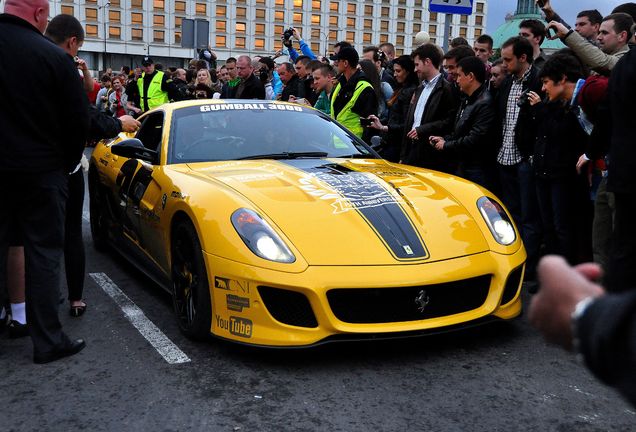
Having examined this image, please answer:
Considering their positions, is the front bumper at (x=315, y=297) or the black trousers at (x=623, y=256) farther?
the front bumper at (x=315, y=297)

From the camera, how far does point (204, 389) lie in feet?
10.6

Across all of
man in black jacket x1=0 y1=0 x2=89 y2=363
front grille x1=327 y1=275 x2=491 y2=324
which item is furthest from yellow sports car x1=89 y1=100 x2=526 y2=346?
man in black jacket x1=0 y1=0 x2=89 y2=363

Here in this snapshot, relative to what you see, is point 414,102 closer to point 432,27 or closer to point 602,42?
point 602,42

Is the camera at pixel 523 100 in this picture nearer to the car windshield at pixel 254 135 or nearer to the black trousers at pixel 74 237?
the car windshield at pixel 254 135

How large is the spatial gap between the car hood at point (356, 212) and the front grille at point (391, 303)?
0.54 ft

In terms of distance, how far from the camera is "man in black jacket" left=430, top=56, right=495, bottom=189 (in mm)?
5996

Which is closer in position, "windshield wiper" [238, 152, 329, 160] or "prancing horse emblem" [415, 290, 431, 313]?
"prancing horse emblem" [415, 290, 431, 313]

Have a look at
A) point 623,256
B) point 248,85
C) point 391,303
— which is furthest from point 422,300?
point 248,85

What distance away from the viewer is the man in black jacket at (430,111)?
Answer: 6.44 metres

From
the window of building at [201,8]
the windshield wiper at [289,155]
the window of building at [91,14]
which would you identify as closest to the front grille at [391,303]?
the windshield wiper at [289,155]

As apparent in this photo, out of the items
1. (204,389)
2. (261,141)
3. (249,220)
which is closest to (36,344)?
(204,389)

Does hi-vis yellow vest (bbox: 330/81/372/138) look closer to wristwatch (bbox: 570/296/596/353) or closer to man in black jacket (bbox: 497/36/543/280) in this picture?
man in black jacket (bbox: 497/36/543/280)

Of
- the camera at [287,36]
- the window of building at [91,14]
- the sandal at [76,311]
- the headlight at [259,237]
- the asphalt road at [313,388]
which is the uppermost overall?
the window of building at [91,14]

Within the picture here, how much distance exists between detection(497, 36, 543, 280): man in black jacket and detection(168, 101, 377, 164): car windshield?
4.53 feet
